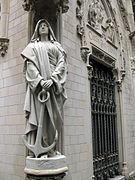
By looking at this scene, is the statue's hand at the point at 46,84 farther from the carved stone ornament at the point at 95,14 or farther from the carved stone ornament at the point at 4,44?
the carved stone ornament at the point at 95,14

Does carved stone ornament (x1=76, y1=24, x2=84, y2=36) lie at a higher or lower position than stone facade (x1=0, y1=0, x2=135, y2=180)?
higher

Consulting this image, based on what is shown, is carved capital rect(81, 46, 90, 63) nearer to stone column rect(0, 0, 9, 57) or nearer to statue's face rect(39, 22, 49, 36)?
statue's face rect(39, 22, 49, 36)

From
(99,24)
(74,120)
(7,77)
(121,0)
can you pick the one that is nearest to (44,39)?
(7,77)

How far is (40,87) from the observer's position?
3105 mm

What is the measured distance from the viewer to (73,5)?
5.31 m

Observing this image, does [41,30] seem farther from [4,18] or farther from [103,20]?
[103,20]

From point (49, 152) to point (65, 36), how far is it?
2905mm

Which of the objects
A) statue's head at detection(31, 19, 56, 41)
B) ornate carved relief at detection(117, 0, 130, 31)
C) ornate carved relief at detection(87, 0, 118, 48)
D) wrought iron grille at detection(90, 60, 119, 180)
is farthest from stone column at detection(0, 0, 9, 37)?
ornate carved relief at detection(117, 0, 130, 31)

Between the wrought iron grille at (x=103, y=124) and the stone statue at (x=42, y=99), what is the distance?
2.87m

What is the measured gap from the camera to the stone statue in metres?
3.04

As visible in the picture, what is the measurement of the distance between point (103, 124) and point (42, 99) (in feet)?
12.9

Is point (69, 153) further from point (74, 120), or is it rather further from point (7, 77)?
point (7, 77)

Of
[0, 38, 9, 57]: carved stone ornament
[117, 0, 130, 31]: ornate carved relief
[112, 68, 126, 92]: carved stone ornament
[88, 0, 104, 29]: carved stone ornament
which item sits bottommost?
[112, 68, 126, 92]: carved stone ornament

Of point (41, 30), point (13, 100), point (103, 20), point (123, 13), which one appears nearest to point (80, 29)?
point (41, 30)
